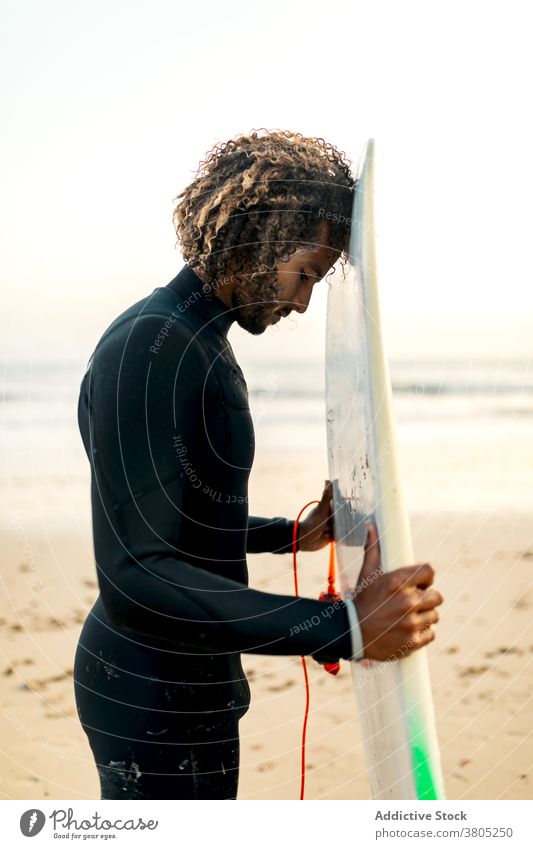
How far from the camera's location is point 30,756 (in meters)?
3.51

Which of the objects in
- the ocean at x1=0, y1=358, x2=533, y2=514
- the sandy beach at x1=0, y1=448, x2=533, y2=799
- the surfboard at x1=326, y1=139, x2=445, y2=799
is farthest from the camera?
the ocean at x1=0, y1=358, x2=533, y2=514

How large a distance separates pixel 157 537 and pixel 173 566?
0.05m

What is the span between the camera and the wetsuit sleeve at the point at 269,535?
1871 mm

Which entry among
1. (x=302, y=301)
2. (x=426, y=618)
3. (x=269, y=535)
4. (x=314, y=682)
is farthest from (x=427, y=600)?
(x=314, y=682)

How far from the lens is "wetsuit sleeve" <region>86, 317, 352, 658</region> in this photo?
126cm

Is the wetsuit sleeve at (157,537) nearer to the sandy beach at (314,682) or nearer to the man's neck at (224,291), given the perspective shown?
the man's neck at (224,291)

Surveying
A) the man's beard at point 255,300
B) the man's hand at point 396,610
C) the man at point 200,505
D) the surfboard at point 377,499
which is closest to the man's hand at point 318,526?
the surfboard at point 377,499

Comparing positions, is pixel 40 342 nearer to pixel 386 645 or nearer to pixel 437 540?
pixel 437 540

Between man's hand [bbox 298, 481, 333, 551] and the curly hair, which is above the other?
the curly hair

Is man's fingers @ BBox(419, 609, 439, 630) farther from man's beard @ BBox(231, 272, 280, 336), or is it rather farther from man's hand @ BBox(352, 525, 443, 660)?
man's beard @ BBox(231, 272, 280, 336)

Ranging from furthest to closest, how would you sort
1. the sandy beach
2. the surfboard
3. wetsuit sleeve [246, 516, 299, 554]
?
the sandy beach
wetsuit sleeve [246, 516, 299, 554]
the surfboard

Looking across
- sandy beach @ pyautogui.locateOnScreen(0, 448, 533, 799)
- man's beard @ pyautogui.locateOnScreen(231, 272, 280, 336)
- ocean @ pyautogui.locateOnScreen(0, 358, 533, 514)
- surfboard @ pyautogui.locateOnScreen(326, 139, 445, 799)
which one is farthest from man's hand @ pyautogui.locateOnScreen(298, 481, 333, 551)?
ocean @ pyautogui.locateOnScreen(0, 358, 533, 514)

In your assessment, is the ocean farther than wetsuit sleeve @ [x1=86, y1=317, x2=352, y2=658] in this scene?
Yes

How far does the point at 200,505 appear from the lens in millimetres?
1465
